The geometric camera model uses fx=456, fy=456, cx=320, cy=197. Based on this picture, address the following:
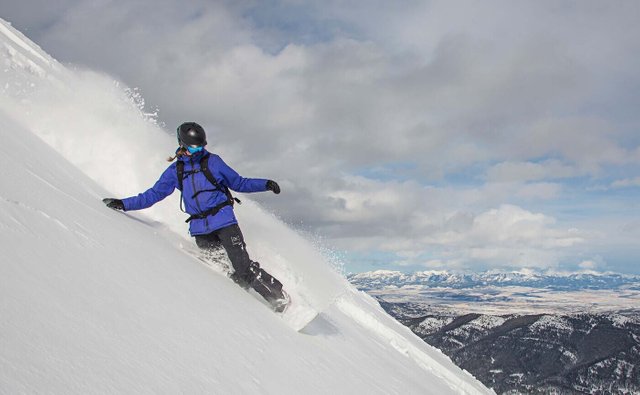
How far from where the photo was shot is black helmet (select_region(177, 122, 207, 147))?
6.81 metres

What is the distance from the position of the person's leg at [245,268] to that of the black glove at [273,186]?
0.80 m

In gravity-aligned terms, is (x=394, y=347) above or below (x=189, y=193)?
below

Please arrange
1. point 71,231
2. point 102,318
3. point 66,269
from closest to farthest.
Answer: point 102,318, point 66,269, point 71,231

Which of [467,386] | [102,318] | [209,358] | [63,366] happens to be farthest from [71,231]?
[467,386]

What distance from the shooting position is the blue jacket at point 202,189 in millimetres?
6938

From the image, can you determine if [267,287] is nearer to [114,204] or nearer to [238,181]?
[238,181]

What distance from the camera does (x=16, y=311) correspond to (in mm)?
2883

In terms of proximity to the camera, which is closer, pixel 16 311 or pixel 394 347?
pixel 16 311

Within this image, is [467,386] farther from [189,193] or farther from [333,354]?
[189,193]

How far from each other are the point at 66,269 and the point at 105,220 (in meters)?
2.22

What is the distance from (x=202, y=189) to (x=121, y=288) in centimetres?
281

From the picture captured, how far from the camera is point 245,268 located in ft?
22.7

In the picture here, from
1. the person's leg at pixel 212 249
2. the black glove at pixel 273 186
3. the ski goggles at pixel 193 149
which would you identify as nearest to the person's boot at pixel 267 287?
the person's leg at pixel 212 249

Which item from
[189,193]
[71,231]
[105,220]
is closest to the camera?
[71,231]
